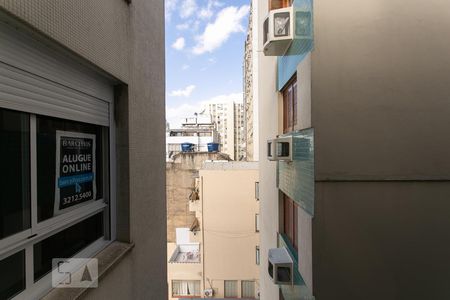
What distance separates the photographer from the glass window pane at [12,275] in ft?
4.60

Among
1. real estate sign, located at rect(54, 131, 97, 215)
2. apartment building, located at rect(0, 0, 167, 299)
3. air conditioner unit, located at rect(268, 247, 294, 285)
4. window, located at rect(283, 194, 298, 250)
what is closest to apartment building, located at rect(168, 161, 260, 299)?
window, located at rect(283, 194, 298, 250)

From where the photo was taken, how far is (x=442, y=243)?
240 centimetres

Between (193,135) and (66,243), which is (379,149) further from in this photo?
(193,135)

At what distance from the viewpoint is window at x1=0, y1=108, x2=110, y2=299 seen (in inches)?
57.1

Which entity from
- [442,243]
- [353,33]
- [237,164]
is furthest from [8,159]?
[237,164]

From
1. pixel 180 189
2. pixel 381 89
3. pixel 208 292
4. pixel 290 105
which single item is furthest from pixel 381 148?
pixel 180 189

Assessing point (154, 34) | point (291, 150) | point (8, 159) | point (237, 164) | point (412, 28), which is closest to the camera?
point (8, 159)

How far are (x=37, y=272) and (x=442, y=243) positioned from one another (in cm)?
328

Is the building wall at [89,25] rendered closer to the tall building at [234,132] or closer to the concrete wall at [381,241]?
the concrete wall at [381,241]

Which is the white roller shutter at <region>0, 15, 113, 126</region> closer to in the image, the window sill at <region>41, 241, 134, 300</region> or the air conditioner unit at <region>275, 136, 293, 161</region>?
the window sill at <region>41, 241, 134, 300</region>

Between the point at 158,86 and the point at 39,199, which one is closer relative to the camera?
the point at 39,199

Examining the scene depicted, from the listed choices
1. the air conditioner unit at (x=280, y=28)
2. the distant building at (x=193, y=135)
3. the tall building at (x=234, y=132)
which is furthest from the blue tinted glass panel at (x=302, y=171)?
the tall building at (x=234, y=132)

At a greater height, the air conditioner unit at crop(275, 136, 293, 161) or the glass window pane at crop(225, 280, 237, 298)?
the air conditioner unit at crop(275, 136, 293, 161)

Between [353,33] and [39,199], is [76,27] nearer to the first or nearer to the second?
[39,199]
